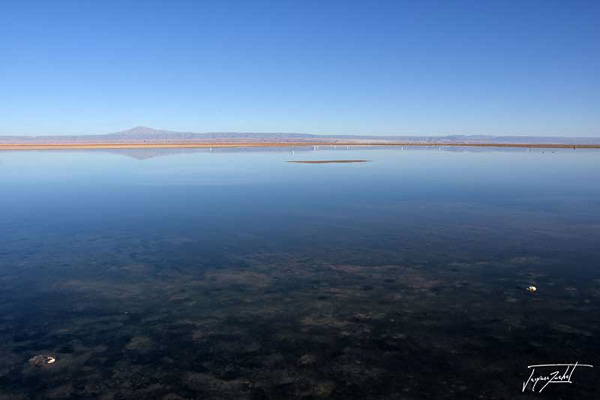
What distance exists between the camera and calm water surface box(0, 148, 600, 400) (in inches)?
260

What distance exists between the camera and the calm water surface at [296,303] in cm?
661

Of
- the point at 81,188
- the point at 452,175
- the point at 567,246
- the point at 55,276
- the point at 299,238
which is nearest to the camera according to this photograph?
the point at 55,276

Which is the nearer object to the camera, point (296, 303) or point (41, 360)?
point (41, 360)

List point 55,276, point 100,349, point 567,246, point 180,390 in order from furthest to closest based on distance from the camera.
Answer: point 567,246 < point 55,276 < point 100,349 < point 180,390

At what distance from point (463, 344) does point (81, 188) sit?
2822cm

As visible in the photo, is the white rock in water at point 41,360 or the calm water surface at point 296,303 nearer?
the calm water surface at point 296,303

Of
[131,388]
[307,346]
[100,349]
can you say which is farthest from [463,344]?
[100,349]

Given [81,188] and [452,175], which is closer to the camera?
[81,188]

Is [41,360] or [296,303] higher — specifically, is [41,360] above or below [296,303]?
below

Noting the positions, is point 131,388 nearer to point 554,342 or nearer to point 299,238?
point 554,342

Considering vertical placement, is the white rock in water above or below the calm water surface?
below

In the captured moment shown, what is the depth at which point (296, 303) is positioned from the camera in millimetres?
9406

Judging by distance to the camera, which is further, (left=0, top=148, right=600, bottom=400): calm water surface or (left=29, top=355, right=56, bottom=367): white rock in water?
(left=29, top=355, right=56, bottom=367): white rock in water

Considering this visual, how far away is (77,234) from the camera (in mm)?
15930
